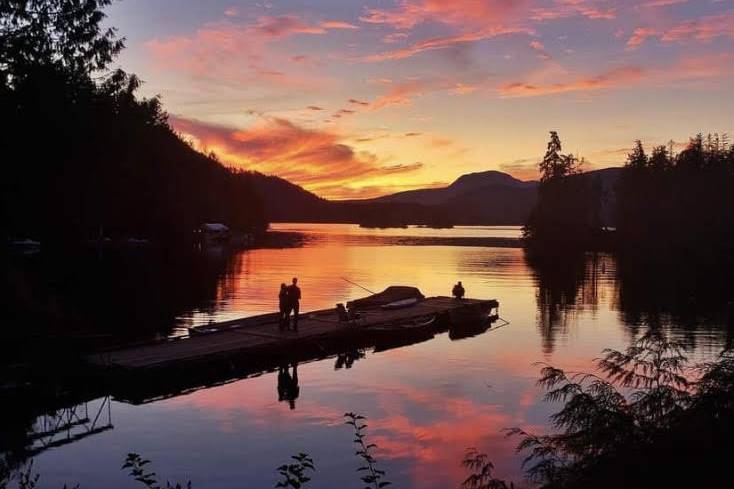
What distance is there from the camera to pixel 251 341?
32.6 metres

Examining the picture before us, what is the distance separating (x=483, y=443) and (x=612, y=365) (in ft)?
38.0

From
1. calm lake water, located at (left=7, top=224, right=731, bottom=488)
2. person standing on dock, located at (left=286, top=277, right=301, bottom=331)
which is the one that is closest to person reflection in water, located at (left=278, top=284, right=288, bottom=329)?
person standing on dock, located at (left=286, top=277, right=301, bottom=331)

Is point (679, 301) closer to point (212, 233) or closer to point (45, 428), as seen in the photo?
point (45, 428)

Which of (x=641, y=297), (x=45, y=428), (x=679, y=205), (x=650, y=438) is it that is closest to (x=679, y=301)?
(x=641, y=297)

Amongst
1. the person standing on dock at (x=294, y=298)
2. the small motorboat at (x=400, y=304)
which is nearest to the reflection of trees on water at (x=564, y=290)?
the small motorboat at (x=400, y=304)

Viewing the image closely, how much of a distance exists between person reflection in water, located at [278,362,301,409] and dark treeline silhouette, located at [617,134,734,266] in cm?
8697

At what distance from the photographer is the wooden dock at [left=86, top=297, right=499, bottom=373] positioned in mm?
27609

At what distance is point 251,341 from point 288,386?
4.45m

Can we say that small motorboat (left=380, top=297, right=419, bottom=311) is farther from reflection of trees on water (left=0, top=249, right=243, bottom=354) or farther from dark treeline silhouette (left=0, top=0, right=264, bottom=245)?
dark treeline silhouette (left=0, top=0, right=264, bottom=245)

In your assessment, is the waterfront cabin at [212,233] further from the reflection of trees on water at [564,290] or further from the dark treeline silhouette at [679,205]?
the dark treeline silhouette at [679,205]

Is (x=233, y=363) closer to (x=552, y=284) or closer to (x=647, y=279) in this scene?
(x=552, y=284)

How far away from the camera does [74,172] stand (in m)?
42.2

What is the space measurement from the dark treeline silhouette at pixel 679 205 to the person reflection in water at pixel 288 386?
285ft

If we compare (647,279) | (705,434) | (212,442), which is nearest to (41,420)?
(212,442)
